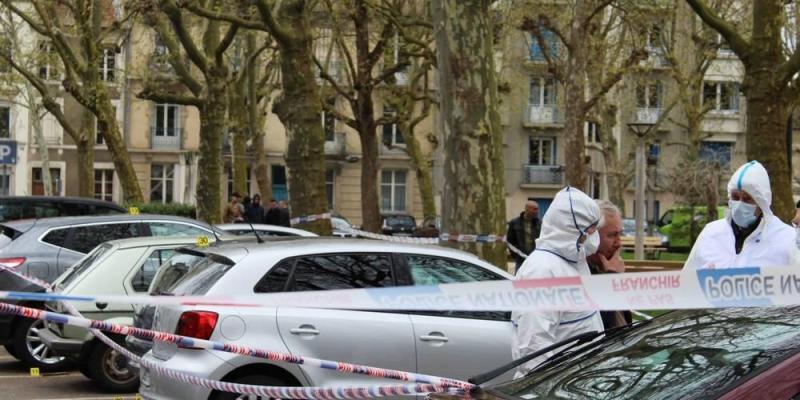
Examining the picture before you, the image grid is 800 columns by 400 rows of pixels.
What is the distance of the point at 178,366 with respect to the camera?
7.45 metres

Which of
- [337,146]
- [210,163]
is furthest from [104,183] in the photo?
[210,163]

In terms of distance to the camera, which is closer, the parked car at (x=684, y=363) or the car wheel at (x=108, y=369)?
the parked car at (x=684, y=363)

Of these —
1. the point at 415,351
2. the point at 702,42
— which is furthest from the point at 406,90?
the point at 415,351

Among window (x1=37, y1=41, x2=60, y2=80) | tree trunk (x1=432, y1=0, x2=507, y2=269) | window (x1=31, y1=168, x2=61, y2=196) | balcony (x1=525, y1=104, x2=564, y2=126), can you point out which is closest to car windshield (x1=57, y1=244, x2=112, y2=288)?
tree trunk (x1=432, y1=0, x2=507, y2=269)

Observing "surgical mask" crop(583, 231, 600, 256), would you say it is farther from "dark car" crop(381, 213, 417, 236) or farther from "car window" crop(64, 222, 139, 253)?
"dark car" crop(381, 213, 417, 236)

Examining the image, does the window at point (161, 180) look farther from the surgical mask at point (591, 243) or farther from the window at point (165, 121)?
the surgical mask at point (591, 243)

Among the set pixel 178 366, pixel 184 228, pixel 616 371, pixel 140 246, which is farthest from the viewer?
pixel 184 228

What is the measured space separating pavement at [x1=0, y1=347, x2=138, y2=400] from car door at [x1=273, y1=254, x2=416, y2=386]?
9.43ft

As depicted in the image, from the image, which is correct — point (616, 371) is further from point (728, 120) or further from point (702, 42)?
point (728, 120)

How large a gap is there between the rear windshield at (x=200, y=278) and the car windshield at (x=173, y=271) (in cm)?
8

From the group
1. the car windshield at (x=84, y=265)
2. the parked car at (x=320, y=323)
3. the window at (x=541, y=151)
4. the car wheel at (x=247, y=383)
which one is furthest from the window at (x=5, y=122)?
the car wheel at (x=247, y=383)

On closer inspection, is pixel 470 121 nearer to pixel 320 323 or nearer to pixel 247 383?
pixel 320 323

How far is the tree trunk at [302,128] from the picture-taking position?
1778 cm

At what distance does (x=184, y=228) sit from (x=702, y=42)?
23515 mm
